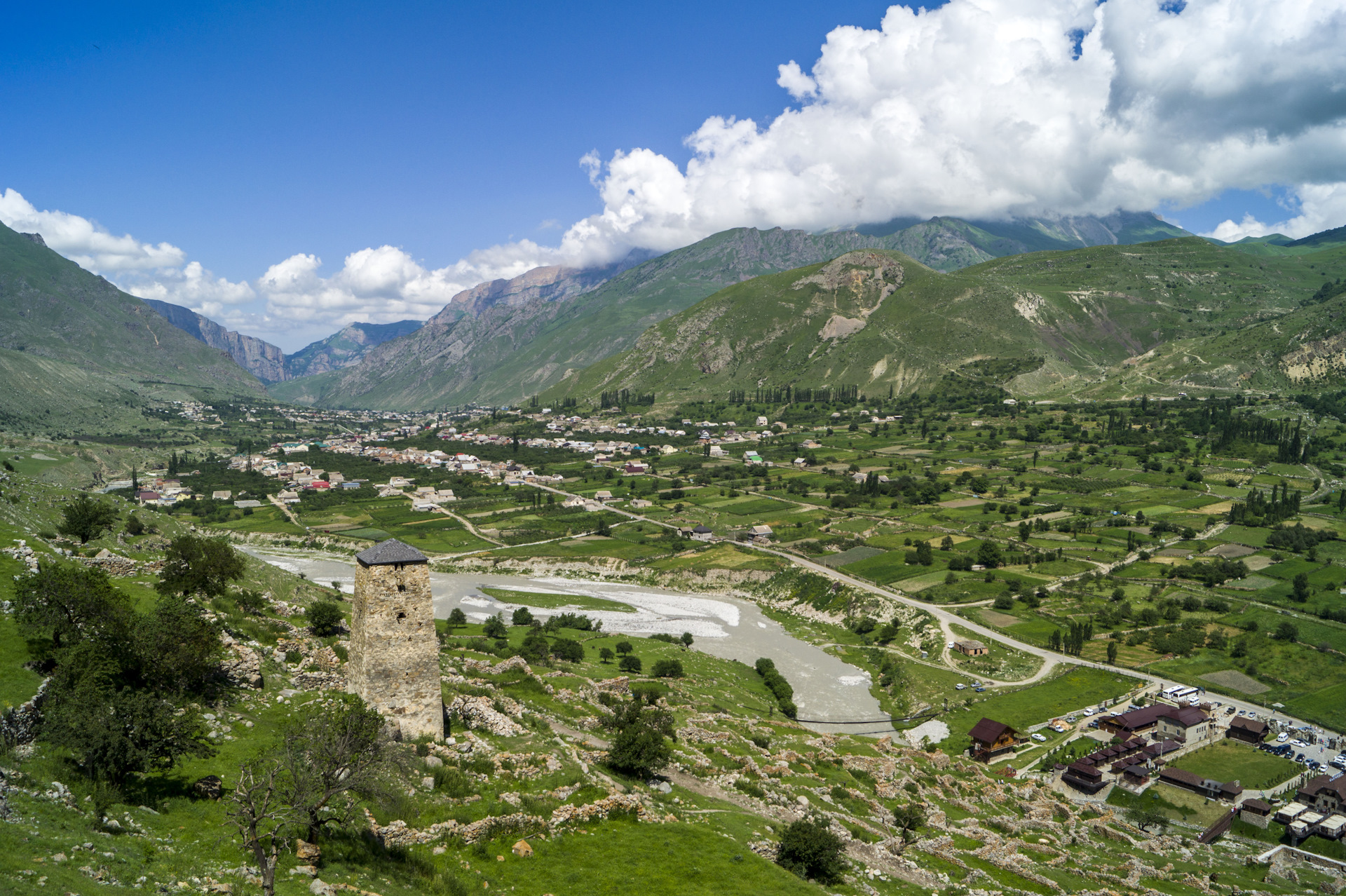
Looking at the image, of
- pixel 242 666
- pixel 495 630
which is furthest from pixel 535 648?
pixel 242 666

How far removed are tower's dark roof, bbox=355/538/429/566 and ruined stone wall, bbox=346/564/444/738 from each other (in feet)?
0.63

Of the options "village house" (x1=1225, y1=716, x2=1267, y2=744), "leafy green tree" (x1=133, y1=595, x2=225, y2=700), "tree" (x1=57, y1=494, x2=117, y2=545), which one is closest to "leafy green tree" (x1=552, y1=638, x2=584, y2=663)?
"tree" (x1=57, y1=494, x2=117, y2=545)

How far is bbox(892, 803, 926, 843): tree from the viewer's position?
1684 inches

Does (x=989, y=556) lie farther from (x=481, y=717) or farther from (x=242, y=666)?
(x=242, y=666)

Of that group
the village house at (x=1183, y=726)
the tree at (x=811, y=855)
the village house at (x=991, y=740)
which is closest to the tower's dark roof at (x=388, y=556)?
the tree at (x=811, y=855)

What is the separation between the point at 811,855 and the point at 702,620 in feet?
267

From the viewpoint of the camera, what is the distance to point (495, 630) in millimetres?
83312

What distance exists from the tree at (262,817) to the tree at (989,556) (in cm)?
12180

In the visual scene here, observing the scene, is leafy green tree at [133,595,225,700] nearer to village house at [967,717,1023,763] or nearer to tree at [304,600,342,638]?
tree at [304,600,342,638]

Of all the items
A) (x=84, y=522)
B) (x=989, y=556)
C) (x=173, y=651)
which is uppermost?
(x=84, y=522)

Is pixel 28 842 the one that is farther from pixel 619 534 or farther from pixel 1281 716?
pixel 619 534

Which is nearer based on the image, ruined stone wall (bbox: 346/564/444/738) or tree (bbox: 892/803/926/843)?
ruined stone wall (bbox: 346/564/444/738)

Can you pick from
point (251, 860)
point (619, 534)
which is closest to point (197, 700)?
point (251, 860)

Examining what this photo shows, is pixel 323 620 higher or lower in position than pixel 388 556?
lower
